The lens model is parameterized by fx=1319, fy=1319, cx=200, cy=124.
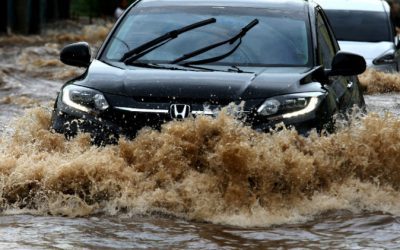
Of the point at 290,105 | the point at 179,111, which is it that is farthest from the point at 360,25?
the point at 179,111

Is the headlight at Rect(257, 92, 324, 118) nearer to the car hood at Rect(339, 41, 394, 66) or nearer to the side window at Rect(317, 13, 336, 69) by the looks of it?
the side window at Rect(317, 13, 336, 69)

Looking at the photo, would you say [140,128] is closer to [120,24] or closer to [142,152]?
[142,152]

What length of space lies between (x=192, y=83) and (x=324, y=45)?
1.93m

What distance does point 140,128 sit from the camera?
334 inches

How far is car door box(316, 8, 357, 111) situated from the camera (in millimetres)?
9500

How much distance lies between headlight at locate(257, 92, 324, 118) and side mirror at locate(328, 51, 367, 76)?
0.73 m

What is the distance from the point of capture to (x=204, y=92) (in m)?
8.50

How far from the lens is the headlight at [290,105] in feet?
27.8

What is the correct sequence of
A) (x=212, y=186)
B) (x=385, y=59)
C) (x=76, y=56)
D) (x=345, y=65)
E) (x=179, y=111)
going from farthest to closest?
(x=385, y=59) < (x=76, y=56) < (x=345, y=65) < (x=179, y=111) < (x=212, y=186)

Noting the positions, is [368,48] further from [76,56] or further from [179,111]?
[179,111]

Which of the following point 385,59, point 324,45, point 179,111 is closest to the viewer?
point 179,111

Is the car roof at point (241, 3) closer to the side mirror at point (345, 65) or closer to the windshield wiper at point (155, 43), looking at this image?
the windshield wiper at point (155, 43)

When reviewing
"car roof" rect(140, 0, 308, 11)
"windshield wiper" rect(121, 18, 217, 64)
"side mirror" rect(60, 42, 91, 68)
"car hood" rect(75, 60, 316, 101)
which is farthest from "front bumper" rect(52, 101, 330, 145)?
"car roof" rect(140, 0, 308, 11)

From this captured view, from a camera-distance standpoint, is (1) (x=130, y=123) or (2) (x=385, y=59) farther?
(2) (x=385, y=59)
